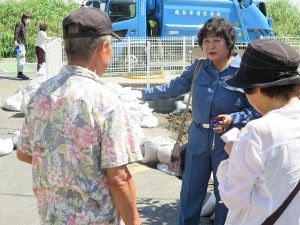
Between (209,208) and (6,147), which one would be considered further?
(6,147)

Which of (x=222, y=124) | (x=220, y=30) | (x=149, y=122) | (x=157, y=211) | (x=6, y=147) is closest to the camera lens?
(x=222, y=124)

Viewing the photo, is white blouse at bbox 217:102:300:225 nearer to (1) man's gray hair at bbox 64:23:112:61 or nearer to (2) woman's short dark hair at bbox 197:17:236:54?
(1) man's gray hair at bbox 64:23:112:61

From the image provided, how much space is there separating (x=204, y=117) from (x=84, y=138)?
1491mm

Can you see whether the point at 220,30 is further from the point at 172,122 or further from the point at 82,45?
the point at 172,122

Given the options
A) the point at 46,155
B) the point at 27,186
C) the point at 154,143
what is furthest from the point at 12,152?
the point at 46,155

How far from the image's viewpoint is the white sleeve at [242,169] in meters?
1.65

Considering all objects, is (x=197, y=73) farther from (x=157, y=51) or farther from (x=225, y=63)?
(x=157, y=51)

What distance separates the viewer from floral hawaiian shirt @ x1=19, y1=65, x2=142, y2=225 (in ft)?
6.16

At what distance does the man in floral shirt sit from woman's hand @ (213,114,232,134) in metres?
1.18

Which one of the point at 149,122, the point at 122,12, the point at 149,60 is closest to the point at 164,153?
the point at 149,122

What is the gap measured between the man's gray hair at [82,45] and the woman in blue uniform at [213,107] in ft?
4.34

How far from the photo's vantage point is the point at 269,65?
175cm

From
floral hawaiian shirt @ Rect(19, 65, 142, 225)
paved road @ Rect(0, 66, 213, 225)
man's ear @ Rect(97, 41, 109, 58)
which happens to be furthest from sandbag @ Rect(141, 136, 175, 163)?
man's ear @ Rect(97, 41, 109, 58)

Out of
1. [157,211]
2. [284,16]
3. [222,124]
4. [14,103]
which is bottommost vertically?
[157,211]
